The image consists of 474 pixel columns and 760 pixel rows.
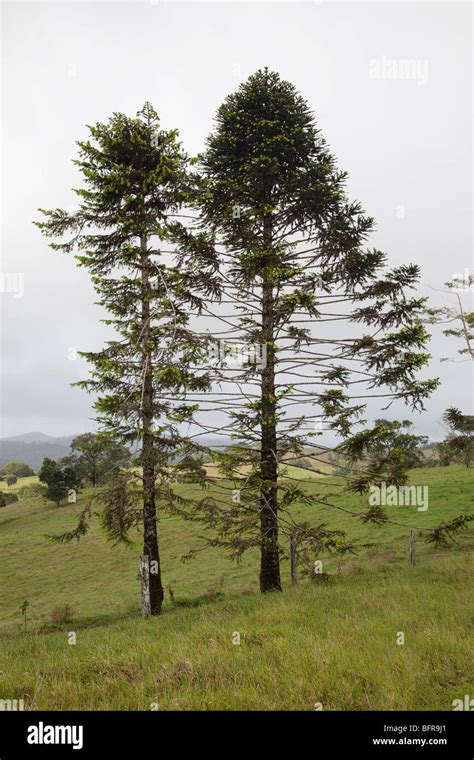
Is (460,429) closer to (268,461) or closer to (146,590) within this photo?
(268,461)

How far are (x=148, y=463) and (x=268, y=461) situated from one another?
11.4ft

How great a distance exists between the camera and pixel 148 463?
36.7ft

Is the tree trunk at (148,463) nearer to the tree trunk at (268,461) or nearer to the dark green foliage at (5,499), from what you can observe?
the tree trunk at (268,461)

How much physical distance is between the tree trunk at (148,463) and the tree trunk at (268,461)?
317 cm

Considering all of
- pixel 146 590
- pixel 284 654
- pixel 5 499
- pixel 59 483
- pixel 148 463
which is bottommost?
pixel 5 499

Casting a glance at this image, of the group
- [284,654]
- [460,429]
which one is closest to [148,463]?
[284,654]

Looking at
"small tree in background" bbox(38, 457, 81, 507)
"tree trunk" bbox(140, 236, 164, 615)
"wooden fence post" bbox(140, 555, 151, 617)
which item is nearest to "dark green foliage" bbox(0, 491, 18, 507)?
"small tree in background" bbox(38, 457, 81, 507)

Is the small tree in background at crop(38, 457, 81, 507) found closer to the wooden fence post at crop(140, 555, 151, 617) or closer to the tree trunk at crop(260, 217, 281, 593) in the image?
the wooden fence post at crop(140, 555, 151, 617)

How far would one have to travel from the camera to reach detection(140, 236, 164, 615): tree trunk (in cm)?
1109

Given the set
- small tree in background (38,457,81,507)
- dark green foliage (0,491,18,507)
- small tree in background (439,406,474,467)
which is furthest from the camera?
dark green foliage (0,491,18,507)

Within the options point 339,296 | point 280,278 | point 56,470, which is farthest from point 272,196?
point 56,470

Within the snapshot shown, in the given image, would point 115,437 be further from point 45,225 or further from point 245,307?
point 45,225

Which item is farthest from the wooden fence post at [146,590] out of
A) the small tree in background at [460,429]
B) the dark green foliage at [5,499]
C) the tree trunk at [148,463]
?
the dark green foliage at [5,499]

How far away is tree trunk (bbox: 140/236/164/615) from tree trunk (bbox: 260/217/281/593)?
3.17 meters
